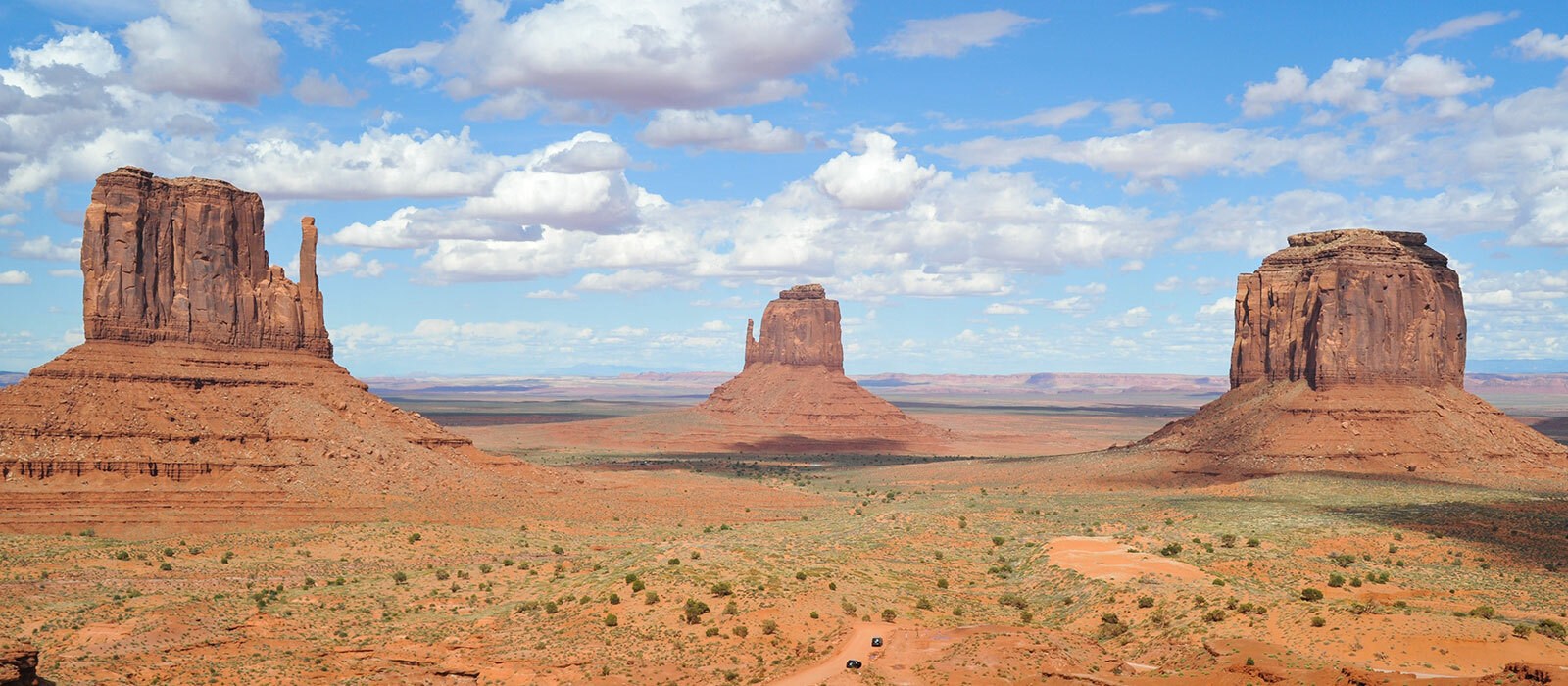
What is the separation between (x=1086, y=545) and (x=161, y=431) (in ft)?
153

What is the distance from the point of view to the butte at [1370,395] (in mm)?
88812

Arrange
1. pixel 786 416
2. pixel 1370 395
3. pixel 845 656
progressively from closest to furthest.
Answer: pixel 845 656
pixel 1370 395
pixel 786 416

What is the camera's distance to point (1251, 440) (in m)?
93.4

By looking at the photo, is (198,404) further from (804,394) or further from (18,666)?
(804,394)

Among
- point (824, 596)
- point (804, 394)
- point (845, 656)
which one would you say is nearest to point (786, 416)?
point (804, 394)

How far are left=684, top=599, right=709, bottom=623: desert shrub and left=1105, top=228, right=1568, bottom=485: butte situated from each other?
57934 mm

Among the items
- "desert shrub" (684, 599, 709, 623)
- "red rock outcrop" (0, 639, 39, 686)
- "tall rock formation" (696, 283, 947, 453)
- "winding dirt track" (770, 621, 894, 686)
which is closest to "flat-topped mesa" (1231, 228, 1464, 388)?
"winding dirt track" (770, 621, 894, 686)

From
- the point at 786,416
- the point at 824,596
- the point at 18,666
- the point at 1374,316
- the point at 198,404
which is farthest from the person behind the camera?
the point at 786,416

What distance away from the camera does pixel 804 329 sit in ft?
587

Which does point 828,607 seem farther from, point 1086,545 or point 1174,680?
point 1086,545

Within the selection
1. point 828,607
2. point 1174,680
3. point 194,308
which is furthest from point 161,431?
point 1174,680

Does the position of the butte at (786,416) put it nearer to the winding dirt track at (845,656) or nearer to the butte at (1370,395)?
the butte at (1370,395)

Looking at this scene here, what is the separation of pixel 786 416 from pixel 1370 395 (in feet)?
297

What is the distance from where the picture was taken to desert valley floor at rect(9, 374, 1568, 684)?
3597 cm
